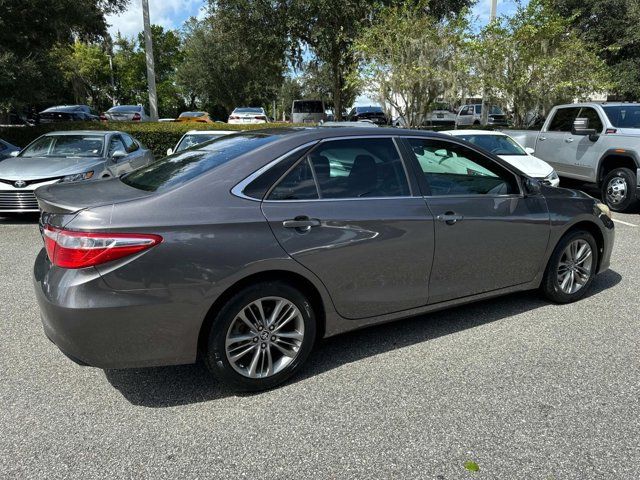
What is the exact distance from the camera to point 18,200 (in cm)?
778

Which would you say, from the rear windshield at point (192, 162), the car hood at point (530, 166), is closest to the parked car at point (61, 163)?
the rear windshield at point (192, 162)

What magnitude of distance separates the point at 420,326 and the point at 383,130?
1589 mm

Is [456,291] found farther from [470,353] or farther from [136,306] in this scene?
[136,306]

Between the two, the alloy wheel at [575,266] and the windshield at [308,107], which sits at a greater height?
the windshield at [308,107]

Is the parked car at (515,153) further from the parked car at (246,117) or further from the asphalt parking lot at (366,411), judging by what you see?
the parked car at (246,117)

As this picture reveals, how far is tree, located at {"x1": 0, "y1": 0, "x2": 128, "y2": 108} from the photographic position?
37.2 ft

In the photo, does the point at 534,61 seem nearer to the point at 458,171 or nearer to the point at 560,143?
the point at 560,143

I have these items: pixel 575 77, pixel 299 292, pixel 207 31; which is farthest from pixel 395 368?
pixel 207 31

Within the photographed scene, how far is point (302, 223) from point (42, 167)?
669 centimetres

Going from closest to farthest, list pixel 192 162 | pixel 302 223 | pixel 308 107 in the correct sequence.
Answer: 1. pixel 302 223
2. pixel 192 162
3. pixel 308 107

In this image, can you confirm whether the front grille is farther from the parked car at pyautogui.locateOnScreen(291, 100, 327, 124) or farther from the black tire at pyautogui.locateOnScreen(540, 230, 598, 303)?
the parked car at pyautogui.locateOnScreen(291, 100, 327, 124)

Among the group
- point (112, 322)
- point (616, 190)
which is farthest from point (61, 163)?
point (616, 190)

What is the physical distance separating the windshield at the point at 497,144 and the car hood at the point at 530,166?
1.08ft

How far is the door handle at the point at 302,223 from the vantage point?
3.04m
